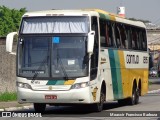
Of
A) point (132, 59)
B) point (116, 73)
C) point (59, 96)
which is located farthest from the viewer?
point (132, 59)

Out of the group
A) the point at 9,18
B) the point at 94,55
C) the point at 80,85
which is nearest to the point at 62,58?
the point at 80,85

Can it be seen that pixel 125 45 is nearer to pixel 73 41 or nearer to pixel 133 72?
pixel 133 72

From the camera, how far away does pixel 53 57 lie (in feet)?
64.3

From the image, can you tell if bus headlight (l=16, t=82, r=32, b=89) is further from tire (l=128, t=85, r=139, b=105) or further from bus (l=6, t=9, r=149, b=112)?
tire (l=128, t=85, r=139, b=105)

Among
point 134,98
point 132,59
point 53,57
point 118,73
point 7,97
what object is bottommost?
point 7,97

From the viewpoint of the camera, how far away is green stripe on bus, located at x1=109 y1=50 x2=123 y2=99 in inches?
888

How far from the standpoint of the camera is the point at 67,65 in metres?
19.5

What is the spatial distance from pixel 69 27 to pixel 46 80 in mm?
1858

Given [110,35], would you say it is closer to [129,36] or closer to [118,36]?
[118,36]

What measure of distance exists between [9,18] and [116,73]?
109766 mm

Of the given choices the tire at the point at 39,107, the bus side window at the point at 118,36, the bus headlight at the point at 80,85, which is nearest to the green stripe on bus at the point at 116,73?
the bus side window at the point at 118,36

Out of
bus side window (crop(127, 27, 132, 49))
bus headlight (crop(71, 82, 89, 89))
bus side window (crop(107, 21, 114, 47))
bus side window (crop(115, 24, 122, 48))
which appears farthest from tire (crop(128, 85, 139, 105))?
bus headlight (crop(71, 82, 89, 89))

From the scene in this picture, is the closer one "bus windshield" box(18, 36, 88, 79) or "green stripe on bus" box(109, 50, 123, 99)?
"bus windshield" box(18, 36, 88, 79)

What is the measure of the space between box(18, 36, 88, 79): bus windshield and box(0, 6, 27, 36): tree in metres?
108
